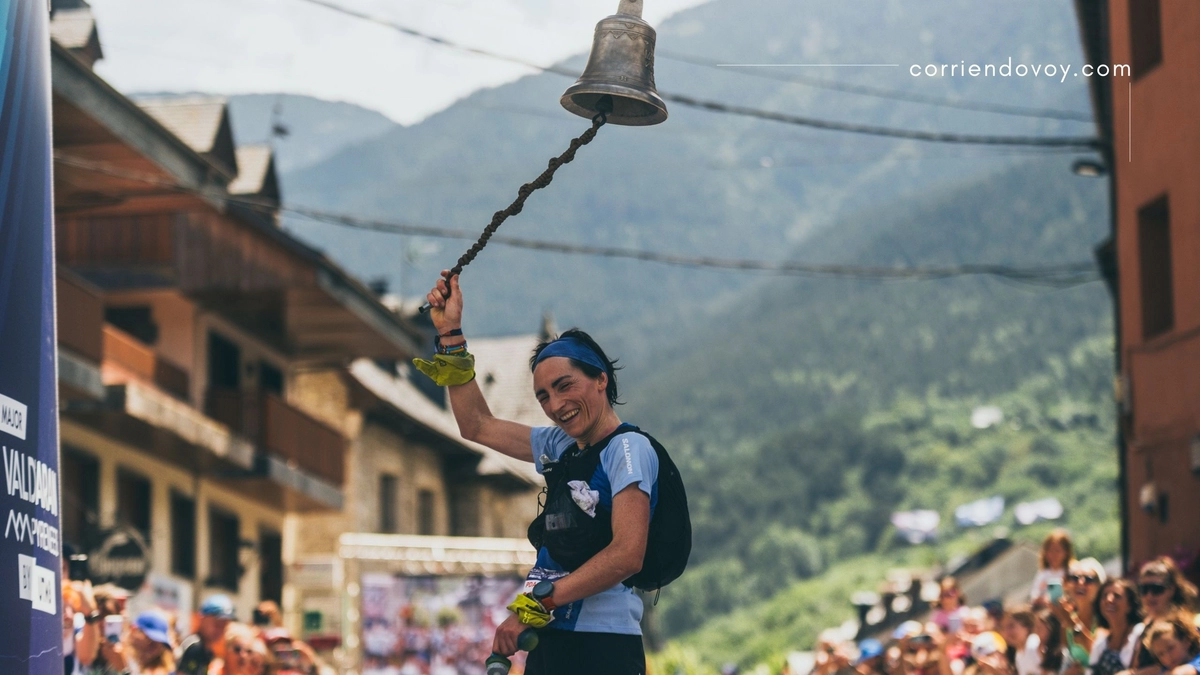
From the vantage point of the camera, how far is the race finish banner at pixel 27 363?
4316mm

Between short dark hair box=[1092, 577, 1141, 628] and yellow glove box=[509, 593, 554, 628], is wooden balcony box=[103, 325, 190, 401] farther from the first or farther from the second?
yellow glove box=[509, 593, 554, 628]

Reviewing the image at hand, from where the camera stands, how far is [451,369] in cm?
566

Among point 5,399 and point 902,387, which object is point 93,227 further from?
point 902,387

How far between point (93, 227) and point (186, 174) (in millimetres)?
3157

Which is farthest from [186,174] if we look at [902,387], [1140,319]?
[902,387]

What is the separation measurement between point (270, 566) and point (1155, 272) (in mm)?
18357

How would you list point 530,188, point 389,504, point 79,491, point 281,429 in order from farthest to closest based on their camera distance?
point 389,504 < point 281,429 < point 79,491 < point 530,188

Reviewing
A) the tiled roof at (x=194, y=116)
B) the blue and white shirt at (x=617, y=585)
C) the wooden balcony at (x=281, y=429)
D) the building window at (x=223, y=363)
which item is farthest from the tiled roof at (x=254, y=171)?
the blue and white shirt at (x=617, y=585)

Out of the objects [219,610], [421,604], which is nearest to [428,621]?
[421,604]

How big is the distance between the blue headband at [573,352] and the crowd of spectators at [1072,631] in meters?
3.90

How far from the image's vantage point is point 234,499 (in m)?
30.9

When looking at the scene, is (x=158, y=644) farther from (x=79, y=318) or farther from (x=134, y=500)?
(x=134, y=500)

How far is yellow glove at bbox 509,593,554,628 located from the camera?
5.02m

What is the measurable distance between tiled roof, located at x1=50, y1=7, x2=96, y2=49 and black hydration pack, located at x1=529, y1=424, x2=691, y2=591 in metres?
20.9
